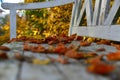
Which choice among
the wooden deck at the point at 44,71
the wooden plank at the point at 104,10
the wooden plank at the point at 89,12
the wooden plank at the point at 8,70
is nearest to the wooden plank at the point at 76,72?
the wooden deck at the point at 44,71

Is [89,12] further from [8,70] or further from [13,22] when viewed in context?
[8,70]

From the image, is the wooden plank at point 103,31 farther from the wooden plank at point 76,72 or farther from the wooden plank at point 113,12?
the wooden plank at point 76,72

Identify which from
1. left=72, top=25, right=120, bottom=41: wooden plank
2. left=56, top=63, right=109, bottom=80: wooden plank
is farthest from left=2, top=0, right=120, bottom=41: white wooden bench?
left=56, top=63, right=109, bottom=80: wooden plank

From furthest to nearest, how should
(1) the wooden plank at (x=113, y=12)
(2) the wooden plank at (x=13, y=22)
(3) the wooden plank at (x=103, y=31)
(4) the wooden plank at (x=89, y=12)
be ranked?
(2) the wooden plank at (x=13, y=22)
(4) the wooden plank at (x=89, y=12)
(1) the wooden plank at (x=113, y=12)
(3) the wooden plank at (x=103, y=31)

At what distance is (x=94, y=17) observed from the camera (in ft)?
14.8

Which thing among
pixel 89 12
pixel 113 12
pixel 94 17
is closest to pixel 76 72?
pixel 113 12

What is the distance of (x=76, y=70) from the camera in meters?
1.46

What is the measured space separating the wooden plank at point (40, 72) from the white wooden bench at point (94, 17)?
1798 millimetres

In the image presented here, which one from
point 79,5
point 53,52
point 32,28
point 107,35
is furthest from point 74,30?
point 32,28

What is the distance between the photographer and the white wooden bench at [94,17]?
3.49m

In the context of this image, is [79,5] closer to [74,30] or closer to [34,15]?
[74,30]

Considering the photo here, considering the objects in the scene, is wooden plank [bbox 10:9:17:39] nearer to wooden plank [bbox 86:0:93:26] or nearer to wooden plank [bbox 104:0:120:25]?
wooden plank [bbox 86:0:93:26]

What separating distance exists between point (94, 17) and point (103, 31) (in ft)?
2.58

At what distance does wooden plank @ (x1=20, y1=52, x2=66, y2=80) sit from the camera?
50.6 inches
